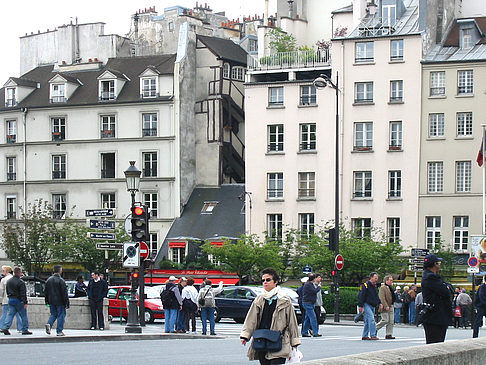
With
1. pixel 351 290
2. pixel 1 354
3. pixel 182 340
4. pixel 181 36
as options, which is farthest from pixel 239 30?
pixel 1 354

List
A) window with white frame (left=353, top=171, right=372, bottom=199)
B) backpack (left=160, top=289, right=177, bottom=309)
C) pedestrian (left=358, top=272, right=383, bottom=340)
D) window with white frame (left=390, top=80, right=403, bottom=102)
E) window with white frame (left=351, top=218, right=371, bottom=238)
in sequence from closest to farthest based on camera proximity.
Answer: pedestrian (left=358, top=272, right=383, bottom=340), backpack (left=160, top=289, right=177, bottom=309), window with white frame (left=351, top=218, right=371, bottom=238), window with white frame (left=390, top=80, right=403, bottom=102), window with white frame (left=353, top=171, right=372, bottom=199)

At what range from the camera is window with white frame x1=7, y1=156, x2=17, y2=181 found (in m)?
73.4

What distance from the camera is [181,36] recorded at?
235 ft

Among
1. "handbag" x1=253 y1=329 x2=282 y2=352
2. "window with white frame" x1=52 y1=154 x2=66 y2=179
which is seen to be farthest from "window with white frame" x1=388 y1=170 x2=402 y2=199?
"handbag" x1=253 y1=329 x2=282 y2=352

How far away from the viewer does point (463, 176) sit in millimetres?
61250

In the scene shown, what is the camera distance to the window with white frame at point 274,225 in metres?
65.3

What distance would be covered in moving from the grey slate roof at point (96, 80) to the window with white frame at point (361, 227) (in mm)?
14844

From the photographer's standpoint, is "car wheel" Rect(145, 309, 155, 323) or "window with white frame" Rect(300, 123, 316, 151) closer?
"car wheel" Rect(145, 309, 155, 323)

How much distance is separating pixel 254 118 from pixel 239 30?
17142 millimetres

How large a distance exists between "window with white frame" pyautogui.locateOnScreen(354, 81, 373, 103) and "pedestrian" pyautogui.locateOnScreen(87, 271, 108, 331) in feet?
118

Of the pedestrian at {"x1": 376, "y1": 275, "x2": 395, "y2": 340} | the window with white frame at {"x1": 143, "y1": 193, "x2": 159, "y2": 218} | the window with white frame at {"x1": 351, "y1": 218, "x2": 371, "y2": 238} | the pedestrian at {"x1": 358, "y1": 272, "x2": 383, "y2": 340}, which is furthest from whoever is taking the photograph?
the window with white frame at {"x1": 143, "y1": 193, "x2": 159, "y2": 218}

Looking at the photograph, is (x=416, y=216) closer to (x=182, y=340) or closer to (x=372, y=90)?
(x=372, y=90)

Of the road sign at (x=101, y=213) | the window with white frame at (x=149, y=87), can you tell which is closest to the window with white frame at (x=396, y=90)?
the window with white frame at (x=149, y=87)

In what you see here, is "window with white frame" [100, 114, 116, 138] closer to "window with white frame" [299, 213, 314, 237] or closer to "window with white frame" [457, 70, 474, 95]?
"window with white frame" [299, 213, 314, 237]
